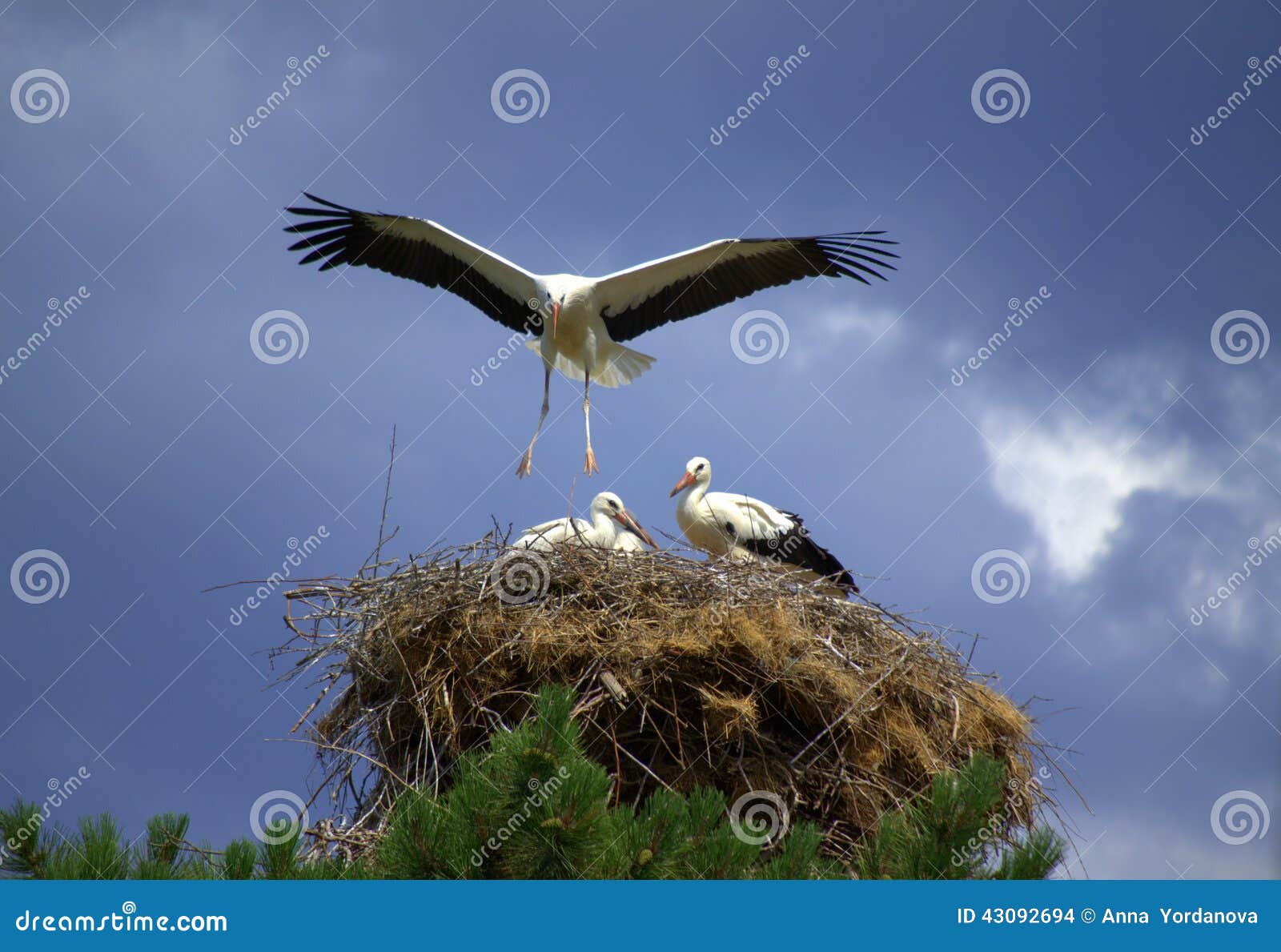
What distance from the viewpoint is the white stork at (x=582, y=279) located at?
31.3 feet

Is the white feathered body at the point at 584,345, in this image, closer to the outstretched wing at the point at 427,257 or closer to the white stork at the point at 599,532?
the outstretched wing at the point at 427,257

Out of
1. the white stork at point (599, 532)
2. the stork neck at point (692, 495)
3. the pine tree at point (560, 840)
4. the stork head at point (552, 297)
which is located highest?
the stork head at point (552, 297)

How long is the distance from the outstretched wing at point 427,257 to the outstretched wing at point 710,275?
A: 0.69m

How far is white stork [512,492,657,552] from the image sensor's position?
7.02 metres

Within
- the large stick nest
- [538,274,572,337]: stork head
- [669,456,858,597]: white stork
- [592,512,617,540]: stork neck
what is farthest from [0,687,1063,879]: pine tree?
[538,274,572,337]: stork head

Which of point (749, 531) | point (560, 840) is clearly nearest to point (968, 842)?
point (560, 840)

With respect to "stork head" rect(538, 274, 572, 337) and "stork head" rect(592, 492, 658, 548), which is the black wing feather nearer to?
"stork head" rect(592, 492, 658, 548)

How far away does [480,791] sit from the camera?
440 centimetres

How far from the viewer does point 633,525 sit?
322 inches

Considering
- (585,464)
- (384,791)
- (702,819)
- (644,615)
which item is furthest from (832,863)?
(585,464)

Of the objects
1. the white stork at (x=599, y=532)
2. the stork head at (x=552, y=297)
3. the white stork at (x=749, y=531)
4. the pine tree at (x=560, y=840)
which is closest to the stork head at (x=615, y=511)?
the white stork at (x=599, y=532)

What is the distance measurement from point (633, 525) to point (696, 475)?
1077 mm

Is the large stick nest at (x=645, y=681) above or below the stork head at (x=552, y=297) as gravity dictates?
below

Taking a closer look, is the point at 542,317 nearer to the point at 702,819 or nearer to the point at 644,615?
the point at 644,615
